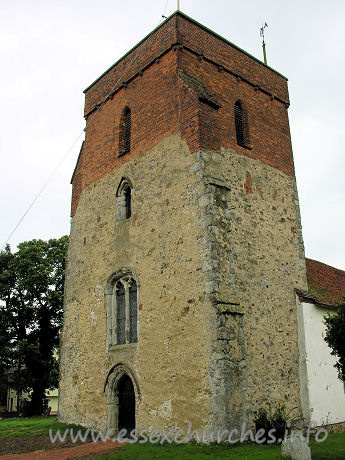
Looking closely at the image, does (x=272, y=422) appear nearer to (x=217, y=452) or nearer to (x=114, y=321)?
(x=217, y=452)

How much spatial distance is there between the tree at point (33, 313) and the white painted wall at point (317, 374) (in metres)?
19.1

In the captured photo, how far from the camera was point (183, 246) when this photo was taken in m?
11.9

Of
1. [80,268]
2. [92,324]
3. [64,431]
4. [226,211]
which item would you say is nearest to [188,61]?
[226,211]

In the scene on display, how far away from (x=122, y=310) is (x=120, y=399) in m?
2.72

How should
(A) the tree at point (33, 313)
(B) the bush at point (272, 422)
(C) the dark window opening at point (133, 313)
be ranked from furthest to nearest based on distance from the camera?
(A) the tree at point (33, 313) → (C) the dark window opening at point (133, 313) → (B) the bush at point (272, 422)

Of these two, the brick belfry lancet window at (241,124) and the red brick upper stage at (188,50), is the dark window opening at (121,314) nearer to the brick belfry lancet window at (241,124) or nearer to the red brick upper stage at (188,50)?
the brick belfry lancet window at (241,124)

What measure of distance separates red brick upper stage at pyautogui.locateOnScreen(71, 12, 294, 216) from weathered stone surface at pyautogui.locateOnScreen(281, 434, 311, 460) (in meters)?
7.61

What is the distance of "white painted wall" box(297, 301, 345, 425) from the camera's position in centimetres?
1332

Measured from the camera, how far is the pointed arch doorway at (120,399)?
12852mm

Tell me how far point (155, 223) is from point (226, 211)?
2.31 m

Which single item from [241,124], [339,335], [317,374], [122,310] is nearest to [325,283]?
[317,374]

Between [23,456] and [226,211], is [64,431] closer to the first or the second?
[23,456]

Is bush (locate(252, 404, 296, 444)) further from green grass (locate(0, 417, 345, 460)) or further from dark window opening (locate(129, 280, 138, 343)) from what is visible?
dark window opening (locate(129, 280, 138, 343))

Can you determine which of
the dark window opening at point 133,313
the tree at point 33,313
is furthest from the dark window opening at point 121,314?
the tree at point 33,313
